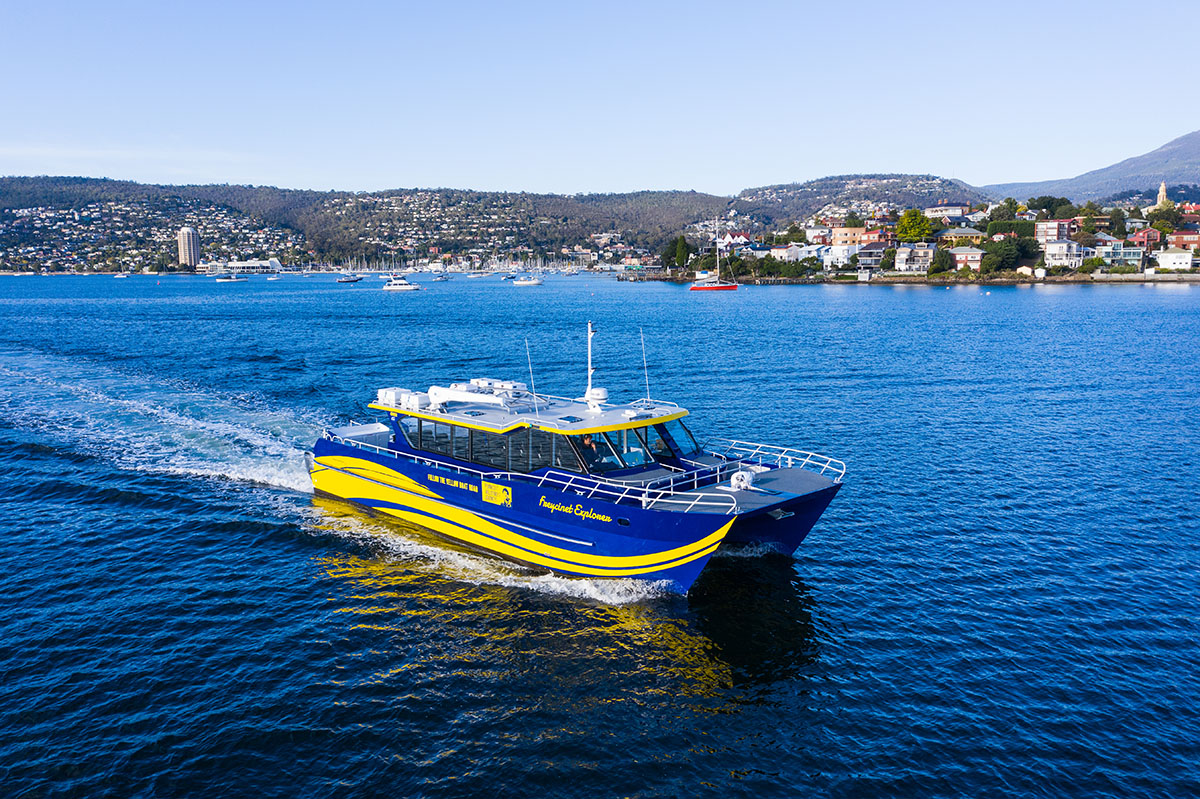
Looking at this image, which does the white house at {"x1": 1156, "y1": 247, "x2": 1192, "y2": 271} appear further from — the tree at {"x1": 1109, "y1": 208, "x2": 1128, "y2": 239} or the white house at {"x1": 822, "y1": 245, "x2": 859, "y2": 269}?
the white house at {"x1": 822, "y1": 245, "x2": 859, "y2": 269}

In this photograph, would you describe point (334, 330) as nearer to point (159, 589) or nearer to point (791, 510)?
point (159, 589)

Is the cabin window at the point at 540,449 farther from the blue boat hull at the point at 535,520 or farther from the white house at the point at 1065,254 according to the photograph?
the white house at the point at 1065,254

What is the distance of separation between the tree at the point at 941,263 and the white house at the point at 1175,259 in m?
41.4

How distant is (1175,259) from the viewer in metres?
149

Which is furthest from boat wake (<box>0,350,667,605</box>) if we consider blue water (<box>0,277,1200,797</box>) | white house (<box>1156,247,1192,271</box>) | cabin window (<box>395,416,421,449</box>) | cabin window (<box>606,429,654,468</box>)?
white house (<box>1156,247,1192,271</box>)

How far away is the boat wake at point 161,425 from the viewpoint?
84.1 ft

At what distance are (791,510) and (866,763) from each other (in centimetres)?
646

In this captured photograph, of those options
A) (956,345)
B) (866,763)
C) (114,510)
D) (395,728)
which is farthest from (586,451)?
(956,345)

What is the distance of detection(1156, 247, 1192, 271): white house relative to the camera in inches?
5822

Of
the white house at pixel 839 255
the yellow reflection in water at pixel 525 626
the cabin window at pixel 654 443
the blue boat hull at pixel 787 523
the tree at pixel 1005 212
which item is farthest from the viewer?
the tree at pixel 1005 212

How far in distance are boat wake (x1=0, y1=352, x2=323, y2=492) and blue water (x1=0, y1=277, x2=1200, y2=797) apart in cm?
21

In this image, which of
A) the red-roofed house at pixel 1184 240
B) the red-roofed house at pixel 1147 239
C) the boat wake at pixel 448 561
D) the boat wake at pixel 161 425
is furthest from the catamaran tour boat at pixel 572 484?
the red-roofed house at pixel 1184 240

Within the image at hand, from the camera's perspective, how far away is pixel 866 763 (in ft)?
37.6

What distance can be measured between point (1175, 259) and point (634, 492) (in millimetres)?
178979
